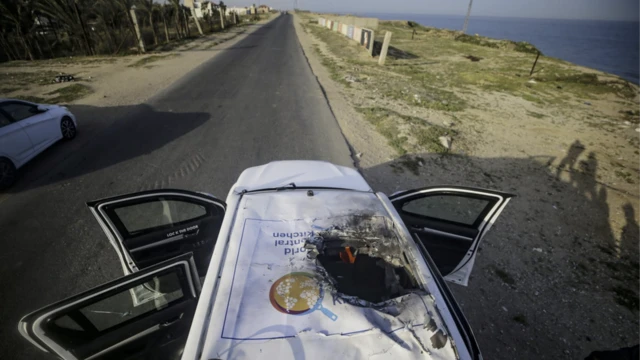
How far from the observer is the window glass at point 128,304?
204 centimetres

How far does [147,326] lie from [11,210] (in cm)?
448

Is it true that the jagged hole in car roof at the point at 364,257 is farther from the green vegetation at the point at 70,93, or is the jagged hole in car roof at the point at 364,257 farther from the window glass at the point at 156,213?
the green vegetation at the point at 70,93

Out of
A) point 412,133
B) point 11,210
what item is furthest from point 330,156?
point 11,210

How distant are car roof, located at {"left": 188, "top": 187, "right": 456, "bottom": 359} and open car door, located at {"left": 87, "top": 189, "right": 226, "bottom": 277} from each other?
1.07m

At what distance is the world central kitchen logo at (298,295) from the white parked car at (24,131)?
6316mm

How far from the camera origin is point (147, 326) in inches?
81.0

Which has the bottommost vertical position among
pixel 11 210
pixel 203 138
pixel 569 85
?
pixel 569 85

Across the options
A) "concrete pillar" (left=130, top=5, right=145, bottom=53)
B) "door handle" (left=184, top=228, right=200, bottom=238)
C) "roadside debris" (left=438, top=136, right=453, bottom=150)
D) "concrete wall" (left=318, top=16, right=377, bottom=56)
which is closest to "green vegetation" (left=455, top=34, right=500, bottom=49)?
"concrete wall" (left=318, top=16, right=377, bottom=56)

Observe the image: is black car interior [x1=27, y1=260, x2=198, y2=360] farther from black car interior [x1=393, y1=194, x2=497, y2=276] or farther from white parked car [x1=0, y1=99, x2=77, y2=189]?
white parked car [x1=0, y1=99, x2=77, y2=189]

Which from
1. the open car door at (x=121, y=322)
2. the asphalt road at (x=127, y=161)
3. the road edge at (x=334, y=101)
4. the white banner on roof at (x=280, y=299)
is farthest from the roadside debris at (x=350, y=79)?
the open car door at (x=121, y=322)

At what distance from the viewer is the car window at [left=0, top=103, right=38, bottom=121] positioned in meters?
5.35

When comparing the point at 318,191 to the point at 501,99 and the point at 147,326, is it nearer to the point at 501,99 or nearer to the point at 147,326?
the point at 147,326

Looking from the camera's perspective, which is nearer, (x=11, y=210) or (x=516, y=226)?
(x=11, y=210)

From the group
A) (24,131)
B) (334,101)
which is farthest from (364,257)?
(334,101)
